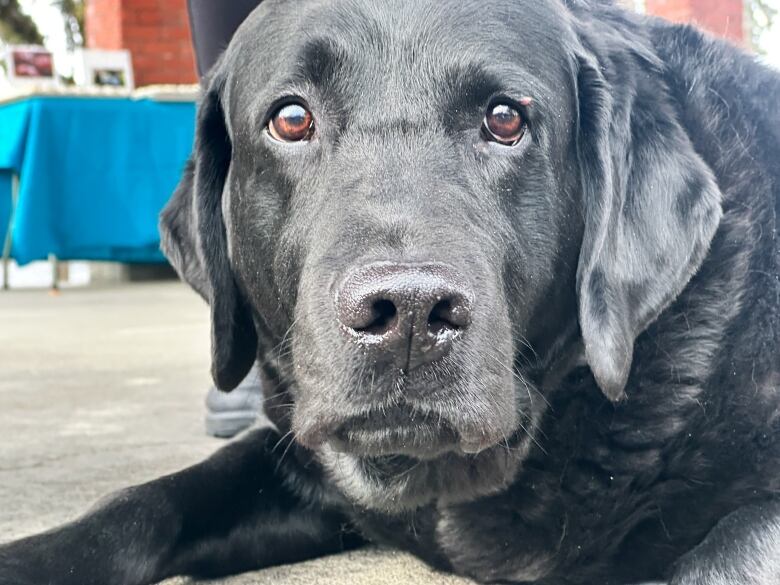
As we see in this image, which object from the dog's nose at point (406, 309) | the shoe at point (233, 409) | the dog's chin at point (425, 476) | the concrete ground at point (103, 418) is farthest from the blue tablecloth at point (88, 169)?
the dog's nose at point (406, 309)

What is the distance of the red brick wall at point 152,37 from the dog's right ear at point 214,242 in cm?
1090

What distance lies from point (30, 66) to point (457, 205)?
9.56 meters

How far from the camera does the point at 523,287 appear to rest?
1944mm

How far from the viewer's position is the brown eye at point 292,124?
6.68 feet

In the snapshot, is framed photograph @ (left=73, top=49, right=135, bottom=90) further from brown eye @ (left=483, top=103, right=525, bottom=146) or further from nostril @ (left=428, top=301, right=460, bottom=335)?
nostril @ (left=428, top=301, right=460, bottom=335)

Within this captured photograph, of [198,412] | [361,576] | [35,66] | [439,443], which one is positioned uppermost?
[439,443]

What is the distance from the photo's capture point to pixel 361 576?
2.15m

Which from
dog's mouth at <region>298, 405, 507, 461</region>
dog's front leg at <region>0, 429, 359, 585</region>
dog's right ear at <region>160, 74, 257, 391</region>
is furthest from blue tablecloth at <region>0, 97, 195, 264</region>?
dog's mouth at <region>298, 405, 507, 461</region>

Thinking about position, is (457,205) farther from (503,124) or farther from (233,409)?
(233,409)

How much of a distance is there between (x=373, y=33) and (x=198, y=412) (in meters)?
2.39

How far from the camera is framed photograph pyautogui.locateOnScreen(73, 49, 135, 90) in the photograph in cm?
1074

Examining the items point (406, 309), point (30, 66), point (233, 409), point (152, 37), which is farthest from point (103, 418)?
point (152, 37)

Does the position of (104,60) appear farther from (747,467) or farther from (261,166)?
(747,467)

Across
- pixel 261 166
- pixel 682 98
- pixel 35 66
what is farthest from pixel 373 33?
pixel 35 66
